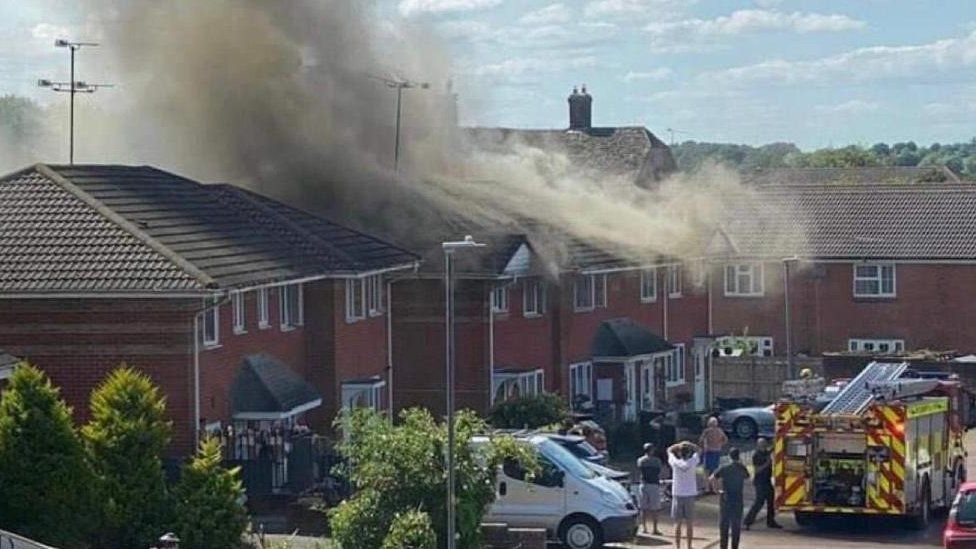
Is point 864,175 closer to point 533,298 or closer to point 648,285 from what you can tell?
point 648,285

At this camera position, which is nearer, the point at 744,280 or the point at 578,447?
the point at 578,447

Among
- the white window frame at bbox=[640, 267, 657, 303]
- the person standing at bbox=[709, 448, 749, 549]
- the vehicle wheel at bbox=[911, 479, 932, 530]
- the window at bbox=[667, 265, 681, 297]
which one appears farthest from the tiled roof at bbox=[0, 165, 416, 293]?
the window at bbox=[667, 265, 681, 297]

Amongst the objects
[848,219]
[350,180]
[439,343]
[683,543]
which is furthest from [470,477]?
[848,219]

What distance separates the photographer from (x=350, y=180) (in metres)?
44.8

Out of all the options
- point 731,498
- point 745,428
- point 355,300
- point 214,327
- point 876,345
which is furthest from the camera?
point 876,345

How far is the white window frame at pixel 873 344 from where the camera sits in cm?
6266

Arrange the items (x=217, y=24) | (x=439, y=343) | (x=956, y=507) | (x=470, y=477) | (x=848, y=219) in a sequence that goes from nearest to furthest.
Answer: (x=470, y=477)
(x=956, y=507)
(x=439, y=343)
(x=217, y=24)
(x=848, y=219)

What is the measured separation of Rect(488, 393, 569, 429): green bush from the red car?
13417 mm

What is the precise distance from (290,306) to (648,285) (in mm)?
18927

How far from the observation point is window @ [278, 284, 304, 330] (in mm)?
35578

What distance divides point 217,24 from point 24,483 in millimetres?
21298

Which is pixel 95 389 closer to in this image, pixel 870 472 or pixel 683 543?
pixel 683 543

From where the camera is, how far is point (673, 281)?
183 feet

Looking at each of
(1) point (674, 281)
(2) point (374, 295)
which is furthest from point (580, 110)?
(2) point (374, 295)
